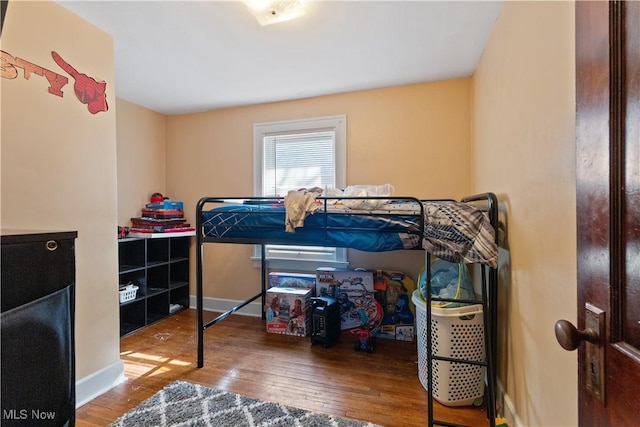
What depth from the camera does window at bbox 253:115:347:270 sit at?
9.14 feet

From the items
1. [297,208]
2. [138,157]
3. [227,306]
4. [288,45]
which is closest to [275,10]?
[288,45]

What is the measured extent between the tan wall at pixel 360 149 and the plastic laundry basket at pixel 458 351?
967mm

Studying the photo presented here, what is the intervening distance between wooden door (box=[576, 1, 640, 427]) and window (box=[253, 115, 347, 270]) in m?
2.25

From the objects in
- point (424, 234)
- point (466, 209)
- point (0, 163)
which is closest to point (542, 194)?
point (466, 209)

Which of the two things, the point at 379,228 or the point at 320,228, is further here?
the point at 320,228

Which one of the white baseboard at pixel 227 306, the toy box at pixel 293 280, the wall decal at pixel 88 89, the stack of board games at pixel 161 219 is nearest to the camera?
the wall decal at pixel 88 89

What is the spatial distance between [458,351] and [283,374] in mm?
1143

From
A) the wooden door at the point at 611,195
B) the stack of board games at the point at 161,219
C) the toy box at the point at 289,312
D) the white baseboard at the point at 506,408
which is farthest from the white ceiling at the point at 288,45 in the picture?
the white baseboard at the point at 506,408

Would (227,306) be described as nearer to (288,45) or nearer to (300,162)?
(300,162)

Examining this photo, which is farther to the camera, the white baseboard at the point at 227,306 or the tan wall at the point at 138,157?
the white baseboard at the point at 227,306

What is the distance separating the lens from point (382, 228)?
5.52 feet

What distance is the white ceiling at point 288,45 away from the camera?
5.24 ft

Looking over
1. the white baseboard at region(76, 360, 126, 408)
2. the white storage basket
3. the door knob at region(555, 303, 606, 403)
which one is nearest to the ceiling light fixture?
the door knob at region(555, 303, 606, 403)

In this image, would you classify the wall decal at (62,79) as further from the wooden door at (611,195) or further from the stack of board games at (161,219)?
the wooden door at (611,195)
